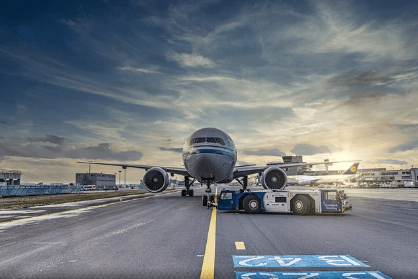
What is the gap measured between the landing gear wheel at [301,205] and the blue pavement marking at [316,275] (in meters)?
10.6

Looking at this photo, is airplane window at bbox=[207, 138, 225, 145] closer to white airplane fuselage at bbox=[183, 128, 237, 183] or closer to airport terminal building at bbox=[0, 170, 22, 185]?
white airplane fuselage at bbox=[183, 128, 237, 183]

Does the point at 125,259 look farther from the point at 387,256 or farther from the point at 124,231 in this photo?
the point at 387,256

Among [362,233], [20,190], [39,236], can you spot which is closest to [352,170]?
[20,190]

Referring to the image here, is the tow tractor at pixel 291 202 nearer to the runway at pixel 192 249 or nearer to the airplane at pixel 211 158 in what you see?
the airplane at pixel 211 158

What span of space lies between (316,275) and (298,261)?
938 millimetres

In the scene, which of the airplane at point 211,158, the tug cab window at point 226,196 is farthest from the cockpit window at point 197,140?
the tug cab window at point 226,196

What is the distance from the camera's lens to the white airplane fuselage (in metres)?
20.4

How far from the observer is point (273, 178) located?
23891 millimetres

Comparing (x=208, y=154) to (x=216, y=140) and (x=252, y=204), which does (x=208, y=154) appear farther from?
(x=252, y=204)

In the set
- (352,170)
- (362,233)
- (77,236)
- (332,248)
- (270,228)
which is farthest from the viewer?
(352,170)

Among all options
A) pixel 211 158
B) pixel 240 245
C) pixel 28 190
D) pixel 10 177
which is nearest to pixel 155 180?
pixel 211 158

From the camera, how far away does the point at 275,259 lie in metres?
6.45

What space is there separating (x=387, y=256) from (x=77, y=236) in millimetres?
7989

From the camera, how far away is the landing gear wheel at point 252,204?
54.4 ft
